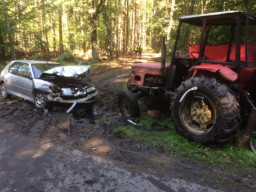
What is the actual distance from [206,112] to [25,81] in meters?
6.52

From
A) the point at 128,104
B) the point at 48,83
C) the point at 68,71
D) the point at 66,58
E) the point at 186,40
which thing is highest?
the point at 186,40

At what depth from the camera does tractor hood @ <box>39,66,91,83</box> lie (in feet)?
23.1

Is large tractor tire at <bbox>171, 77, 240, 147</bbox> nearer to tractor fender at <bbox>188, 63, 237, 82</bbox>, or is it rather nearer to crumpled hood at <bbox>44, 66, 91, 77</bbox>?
tractor fender at <bbox>188, 63, 237, 82</bbox>

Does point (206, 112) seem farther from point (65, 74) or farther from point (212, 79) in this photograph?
point (65, 74)

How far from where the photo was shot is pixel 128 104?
18.9 feet

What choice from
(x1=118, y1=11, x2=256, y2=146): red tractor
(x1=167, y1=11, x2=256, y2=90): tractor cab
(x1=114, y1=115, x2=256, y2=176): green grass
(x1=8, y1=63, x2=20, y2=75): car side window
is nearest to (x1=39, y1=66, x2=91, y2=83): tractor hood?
(x1=8, y1=63, x2=20, y2=75): car side window

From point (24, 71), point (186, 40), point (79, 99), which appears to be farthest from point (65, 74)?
point (186, 40)

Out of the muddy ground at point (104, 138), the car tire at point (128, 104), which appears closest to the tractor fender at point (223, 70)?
the muddy ground at point (104, 138)

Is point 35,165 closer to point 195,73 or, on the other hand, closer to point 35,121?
point 35,121

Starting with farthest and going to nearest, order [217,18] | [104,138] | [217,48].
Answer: [217,48]
[104,138]
[217,18]

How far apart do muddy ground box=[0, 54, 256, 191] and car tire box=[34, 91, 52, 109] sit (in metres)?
0.23

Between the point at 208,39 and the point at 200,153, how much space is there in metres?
2.97

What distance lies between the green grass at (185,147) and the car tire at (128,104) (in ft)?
1.58

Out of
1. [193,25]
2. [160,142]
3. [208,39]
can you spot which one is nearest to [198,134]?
[160,142]
